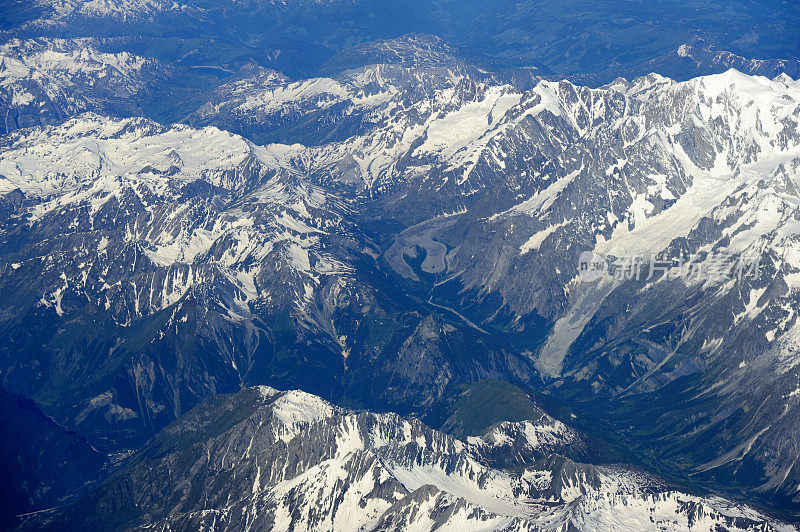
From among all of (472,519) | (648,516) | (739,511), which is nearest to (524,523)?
(472,519)

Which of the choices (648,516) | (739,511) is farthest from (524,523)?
(739,511)

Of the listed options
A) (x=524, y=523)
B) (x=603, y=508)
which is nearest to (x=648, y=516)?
(x=603, y=508)

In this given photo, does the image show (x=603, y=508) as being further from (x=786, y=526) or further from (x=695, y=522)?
(x=786, y=526)

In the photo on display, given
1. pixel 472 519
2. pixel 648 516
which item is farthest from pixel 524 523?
pixel 648 516

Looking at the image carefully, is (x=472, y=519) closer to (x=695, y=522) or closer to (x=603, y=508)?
(x=603, y=508)

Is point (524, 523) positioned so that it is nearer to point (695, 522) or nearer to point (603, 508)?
point (603, 508)
